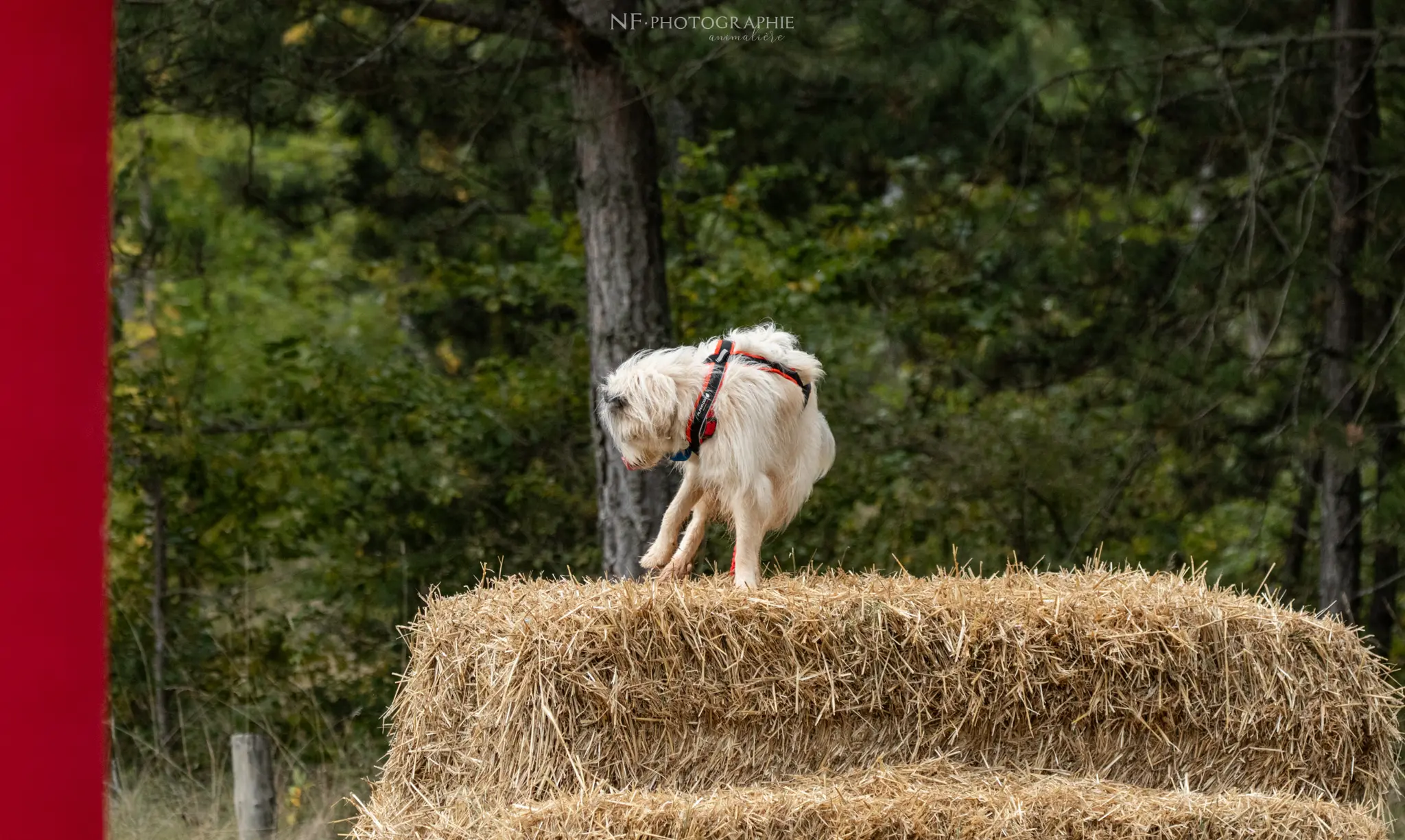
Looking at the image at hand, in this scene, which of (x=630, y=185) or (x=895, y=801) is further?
(x=630, y=185)

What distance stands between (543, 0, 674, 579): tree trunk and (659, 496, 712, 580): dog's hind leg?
2.64 m

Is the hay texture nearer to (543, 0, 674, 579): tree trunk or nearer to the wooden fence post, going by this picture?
the wooden fence post

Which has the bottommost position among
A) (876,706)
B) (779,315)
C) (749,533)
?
(876,706)

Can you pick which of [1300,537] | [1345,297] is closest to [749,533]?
[1345,297]

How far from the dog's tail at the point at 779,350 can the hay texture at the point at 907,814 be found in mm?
1230

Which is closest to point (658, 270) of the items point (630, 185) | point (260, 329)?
point (630, 185)

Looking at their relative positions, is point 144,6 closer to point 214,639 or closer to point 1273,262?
point 214,639

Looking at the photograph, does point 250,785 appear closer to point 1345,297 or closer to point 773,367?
point 773,367

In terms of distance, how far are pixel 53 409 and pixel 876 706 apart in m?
2.96

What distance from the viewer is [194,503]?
9625 mm

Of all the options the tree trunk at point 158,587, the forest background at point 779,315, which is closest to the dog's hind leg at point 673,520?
the forest background at point 779,315

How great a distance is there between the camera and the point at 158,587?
920 centimetres

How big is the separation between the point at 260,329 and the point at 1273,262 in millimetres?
9444

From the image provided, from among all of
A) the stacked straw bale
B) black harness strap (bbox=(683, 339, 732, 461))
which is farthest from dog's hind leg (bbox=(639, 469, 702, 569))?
the stacked straw bale
